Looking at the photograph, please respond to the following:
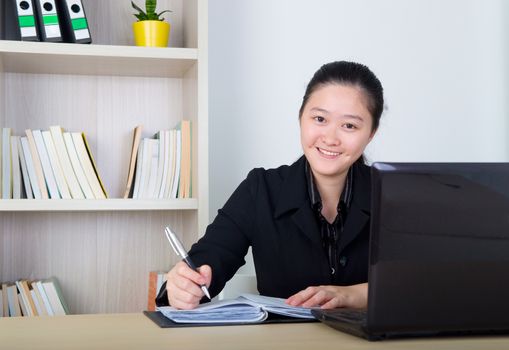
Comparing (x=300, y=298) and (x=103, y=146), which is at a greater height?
(x=103, y=146)

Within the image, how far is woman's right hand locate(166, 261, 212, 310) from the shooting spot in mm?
1476

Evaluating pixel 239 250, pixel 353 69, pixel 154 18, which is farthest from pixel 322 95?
pixel 154 18

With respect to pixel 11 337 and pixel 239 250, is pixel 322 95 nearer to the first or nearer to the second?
pixel 239 250

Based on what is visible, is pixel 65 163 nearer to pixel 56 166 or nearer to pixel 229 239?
pixel 56 166

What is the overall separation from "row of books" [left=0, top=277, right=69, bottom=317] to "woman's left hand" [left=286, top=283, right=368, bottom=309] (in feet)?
4.65

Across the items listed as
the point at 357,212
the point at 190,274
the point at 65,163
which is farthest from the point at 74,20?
the point at 190,274

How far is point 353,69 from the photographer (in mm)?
2141

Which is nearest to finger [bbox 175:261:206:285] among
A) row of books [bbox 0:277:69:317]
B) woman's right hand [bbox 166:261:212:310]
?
woman's right hand [bbox 166:261:212:310]

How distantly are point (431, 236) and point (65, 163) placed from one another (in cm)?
183

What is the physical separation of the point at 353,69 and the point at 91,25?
1.22 meters

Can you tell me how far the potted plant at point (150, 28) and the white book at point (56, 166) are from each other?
1.53ft

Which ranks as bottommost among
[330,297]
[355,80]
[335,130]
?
[330,297]

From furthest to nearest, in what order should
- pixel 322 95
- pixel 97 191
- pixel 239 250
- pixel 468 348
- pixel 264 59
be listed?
pixel 264 59, pixel 97 191, pixel 322 95, pixel 239 250, pixel 468 348

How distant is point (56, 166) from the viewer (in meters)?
2.61
